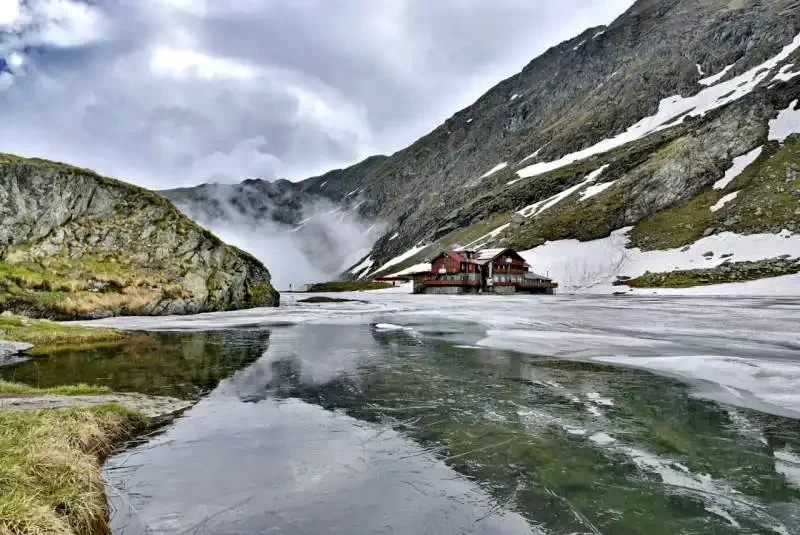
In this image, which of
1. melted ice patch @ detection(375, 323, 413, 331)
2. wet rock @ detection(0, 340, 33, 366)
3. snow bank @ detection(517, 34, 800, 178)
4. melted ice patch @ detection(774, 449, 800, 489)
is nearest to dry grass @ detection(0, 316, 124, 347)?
wet rock @ detection(0, 340, 33, 366)

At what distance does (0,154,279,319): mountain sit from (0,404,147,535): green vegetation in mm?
41984

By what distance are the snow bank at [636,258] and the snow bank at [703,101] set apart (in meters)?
72.5

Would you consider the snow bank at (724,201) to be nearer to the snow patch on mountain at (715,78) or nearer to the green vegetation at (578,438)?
the snow patch on mountain at (715,78)

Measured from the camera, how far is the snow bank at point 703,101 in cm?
16638

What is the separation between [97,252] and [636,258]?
116 meters

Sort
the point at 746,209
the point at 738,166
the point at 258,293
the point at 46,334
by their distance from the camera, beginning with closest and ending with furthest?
the point at 46,334 < the point at 258,293 < the point at 746,209 < the point at 738,166

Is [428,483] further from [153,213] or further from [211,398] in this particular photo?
[153,213]

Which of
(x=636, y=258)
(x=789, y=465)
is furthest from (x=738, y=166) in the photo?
(x=789, y=465)

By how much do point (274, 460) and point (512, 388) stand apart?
9532 millimetres

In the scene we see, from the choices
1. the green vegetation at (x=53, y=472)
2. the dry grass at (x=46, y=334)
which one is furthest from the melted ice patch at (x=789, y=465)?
the dry grass at (x=46, y=334)

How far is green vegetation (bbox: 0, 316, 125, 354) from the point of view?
28234 millimetres

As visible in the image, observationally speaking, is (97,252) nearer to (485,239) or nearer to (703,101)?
(485,239)

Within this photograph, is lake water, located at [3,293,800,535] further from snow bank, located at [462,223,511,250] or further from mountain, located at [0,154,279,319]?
snow bank, located at [462,223,511,250]

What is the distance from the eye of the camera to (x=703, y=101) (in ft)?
592
